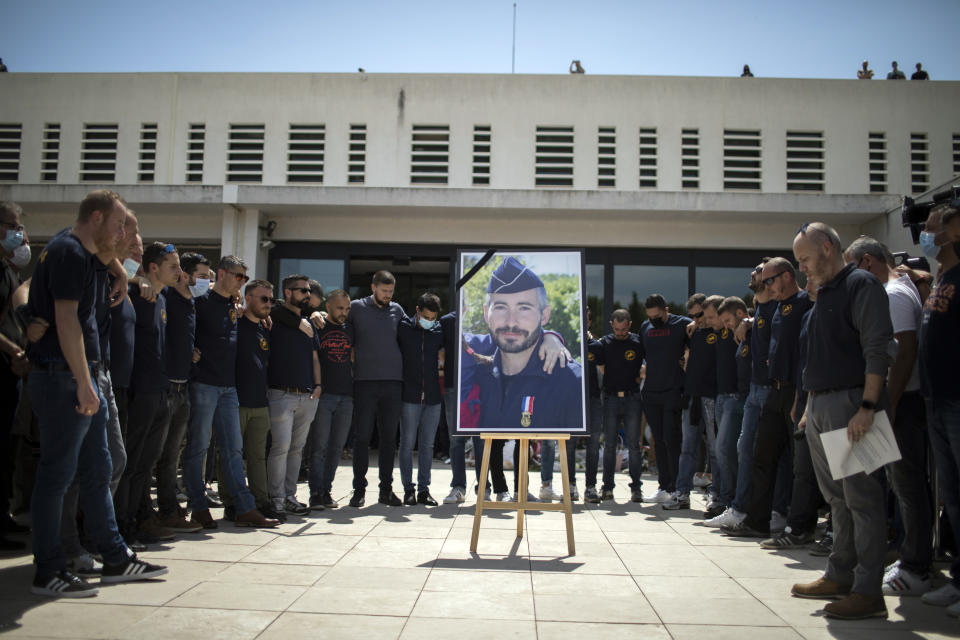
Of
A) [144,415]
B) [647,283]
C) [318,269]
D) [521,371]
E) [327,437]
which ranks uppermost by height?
[318,269]

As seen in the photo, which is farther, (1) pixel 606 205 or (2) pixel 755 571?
(1) pixel 606 205

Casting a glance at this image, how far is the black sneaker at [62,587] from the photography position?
361cm

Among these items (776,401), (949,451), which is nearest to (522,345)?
(776,401)

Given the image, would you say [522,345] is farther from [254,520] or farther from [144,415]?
[144,415]

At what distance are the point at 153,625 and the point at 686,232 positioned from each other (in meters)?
11.3

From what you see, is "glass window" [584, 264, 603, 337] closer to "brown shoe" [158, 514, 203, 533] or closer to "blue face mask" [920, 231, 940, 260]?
"blue face mask" [920, 231, 940, 260]

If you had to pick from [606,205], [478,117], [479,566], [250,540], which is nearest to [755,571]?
[479,566]

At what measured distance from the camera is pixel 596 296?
41.9 ft

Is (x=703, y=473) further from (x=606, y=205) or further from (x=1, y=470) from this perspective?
(x=1, y=470)

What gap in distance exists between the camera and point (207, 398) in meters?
5.54

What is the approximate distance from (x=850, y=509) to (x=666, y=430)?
3.95 meters

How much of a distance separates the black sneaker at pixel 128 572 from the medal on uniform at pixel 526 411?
2740mm

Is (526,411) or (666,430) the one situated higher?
(526,411)

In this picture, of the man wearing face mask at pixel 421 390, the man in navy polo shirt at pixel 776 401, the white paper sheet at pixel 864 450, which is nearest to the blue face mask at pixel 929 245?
the man in navy polo shirt at pixel 776 401
